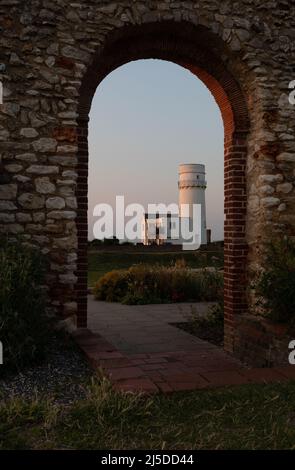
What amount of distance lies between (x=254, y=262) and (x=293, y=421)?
2850mm

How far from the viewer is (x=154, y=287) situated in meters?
11.1

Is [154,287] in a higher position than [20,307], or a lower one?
lower

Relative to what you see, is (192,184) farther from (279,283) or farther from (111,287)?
(279,283)

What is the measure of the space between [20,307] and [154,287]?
21.2 feet

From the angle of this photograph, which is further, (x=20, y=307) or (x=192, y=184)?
(x=192, y=184)

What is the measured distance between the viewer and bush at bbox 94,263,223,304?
10.7 metres

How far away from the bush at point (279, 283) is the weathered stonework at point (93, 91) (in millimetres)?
347

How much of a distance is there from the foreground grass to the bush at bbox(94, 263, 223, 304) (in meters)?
6.68

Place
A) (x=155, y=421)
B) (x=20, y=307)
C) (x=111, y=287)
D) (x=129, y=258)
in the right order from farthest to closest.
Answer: (x=129, y=258)
(x=111, y=287)
(x=20, y=307)
(x=155, y=421)

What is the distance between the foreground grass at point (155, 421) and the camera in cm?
310

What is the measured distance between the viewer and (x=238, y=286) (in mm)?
6328

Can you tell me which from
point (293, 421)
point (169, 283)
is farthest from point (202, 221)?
point (293, 421)

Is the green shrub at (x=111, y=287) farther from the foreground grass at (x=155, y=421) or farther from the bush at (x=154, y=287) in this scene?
the foreground grass at (x=155, y=421)

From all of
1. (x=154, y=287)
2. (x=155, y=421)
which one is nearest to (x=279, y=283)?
(x=155, y=421)
